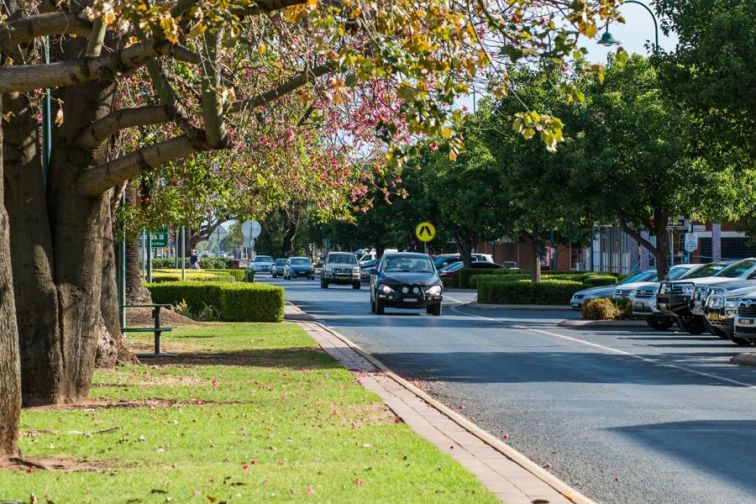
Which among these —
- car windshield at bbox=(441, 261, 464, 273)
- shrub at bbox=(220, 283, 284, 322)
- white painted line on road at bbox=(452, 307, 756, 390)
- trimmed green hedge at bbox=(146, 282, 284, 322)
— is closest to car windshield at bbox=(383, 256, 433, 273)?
trimmed green hedge at bbox=(146, 282, 284, 322)

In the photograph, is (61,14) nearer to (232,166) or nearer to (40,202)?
(40,202)

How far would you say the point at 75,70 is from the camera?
1030 cm

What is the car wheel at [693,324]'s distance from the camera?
2984 cm

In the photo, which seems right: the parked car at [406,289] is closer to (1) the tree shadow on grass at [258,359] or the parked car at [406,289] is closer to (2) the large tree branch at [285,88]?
(1) the tree shadow on grass at [258,359]

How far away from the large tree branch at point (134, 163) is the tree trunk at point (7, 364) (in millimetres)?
3118

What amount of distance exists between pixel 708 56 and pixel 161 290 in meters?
17.3

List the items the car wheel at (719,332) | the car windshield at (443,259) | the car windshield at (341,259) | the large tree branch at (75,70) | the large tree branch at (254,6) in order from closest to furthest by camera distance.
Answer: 1. the large tree branch at (75,70)
2. the large tree branch at (254,6)
3. the car wheel at (719,332)
4. the car windshield at (341,259)
5. the car windshield at (443,259)

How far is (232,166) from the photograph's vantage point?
71.7 feet

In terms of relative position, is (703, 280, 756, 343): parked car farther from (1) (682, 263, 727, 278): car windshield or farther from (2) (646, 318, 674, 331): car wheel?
(2) (646, 318, 674, 331): car wheel

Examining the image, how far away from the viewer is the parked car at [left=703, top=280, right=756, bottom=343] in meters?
24.8

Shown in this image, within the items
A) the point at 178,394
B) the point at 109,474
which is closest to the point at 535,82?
the point at 178,394

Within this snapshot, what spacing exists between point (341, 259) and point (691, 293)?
39549 mm

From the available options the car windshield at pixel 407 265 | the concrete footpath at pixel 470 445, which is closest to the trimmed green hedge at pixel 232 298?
the car windshield at pixel 407 265

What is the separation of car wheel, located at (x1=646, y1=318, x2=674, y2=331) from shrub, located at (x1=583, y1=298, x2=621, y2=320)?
74.3 inches
